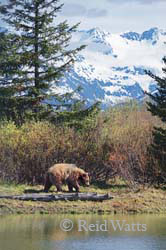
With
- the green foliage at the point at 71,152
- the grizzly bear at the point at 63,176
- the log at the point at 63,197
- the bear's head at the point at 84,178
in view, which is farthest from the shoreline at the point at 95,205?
the green foliage at the point at 71,152

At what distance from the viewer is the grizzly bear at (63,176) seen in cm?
3142

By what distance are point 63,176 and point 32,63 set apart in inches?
637

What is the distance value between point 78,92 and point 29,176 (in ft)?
40.9

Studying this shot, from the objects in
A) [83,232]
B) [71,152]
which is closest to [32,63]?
[71,152]

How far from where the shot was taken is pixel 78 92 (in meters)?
47.7

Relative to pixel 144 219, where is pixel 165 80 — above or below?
above

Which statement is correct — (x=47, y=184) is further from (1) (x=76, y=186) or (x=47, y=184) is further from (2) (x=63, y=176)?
(1) (x=76, y=186)

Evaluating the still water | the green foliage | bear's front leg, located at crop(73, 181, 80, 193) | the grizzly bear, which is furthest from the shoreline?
the green foliage

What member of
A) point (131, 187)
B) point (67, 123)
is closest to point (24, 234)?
point (131, 187)

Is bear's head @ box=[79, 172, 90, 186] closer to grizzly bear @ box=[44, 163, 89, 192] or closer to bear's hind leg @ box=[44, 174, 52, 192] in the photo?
grizzly bear @ box=[44, 163, 89, 192]

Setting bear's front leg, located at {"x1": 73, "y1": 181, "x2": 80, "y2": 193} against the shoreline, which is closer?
the shoreline

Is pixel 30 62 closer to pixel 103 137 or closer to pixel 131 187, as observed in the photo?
pixel 103 137

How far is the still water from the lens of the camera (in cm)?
2108

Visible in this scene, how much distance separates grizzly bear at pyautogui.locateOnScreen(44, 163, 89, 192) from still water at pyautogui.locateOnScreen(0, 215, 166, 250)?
4163 millimetres
